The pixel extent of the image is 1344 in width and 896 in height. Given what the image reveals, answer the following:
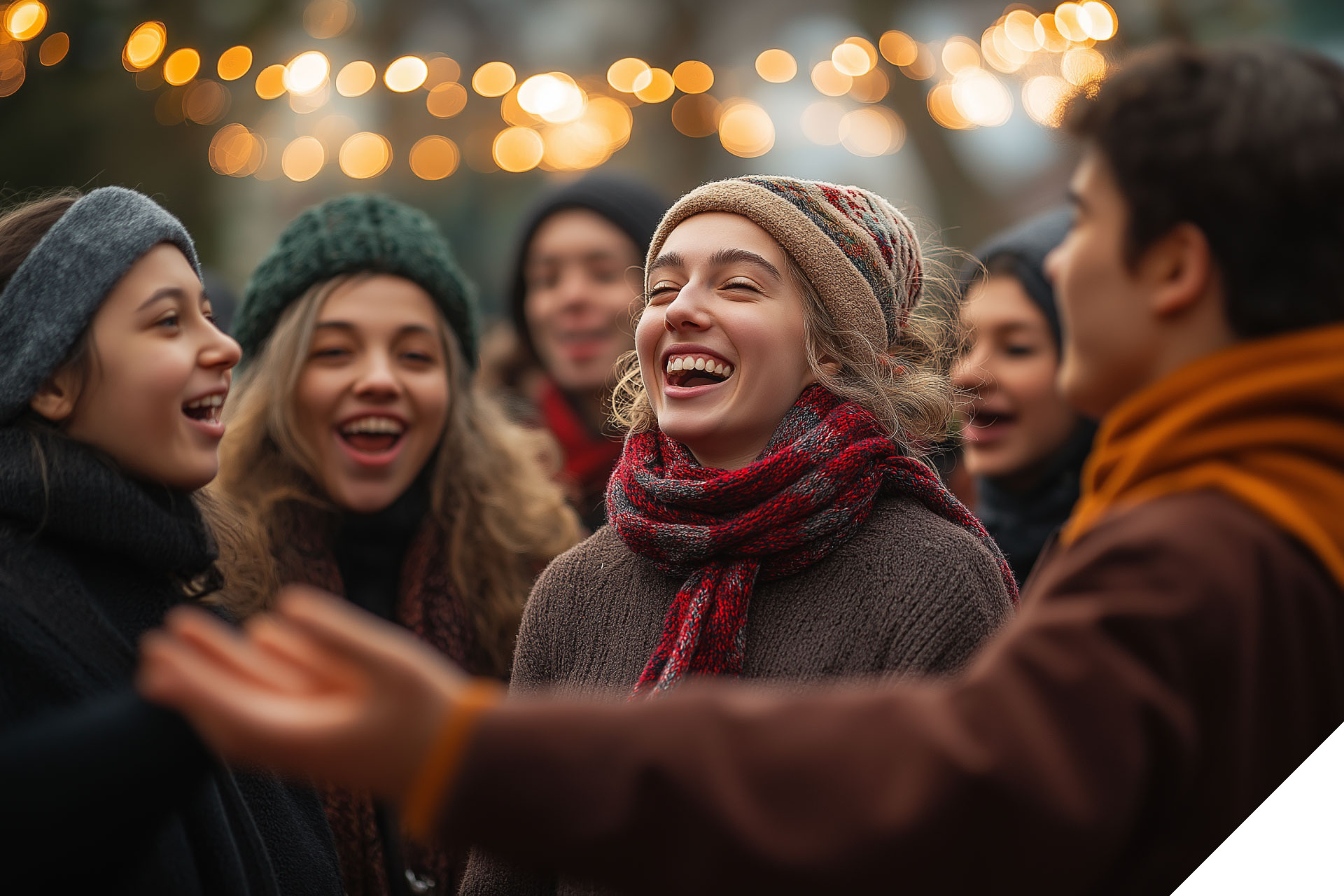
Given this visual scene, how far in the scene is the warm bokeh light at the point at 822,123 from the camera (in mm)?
10461

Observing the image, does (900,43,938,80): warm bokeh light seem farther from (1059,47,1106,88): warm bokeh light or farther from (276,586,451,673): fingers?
(276,586,451,673): fingers

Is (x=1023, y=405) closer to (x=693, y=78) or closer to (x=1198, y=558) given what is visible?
(x=1198, y=558)

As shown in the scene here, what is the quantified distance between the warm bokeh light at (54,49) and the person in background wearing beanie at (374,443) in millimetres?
5319

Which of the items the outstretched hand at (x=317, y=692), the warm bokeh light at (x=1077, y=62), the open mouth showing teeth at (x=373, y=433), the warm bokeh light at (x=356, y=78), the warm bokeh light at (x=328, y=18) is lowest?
the open mouth showing teeth at (x=373, y=433)

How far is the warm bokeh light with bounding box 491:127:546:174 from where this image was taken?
9.70 meters

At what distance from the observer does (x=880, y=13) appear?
34.2 feet

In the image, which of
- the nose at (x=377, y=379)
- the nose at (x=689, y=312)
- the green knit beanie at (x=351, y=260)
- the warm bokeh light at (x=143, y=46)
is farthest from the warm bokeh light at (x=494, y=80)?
the nose at (x=689, y=312)

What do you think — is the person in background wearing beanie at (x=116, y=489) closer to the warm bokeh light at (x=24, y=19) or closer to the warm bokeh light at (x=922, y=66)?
the warm bokeh light at (x=24, y=19)

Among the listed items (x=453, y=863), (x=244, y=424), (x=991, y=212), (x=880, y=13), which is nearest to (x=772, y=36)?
(x=880, y=13)

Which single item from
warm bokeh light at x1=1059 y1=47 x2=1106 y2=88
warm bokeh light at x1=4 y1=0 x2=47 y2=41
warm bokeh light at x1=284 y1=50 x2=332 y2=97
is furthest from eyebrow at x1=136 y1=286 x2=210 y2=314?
warm bokeh light at x1=284 y1=50 x2=332 y2=97

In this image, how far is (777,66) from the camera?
1061cm

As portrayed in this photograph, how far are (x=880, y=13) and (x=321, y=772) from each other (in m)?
10.4

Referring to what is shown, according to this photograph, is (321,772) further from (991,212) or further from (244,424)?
(991,212)

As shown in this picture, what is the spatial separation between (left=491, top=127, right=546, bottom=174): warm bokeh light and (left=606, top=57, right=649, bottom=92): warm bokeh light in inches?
36.5
